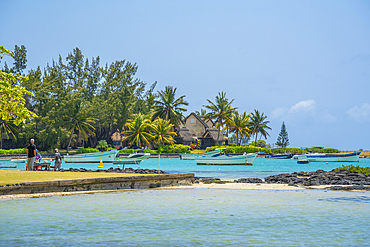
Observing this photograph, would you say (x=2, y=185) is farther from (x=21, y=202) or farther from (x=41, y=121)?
(x=41, y=121)

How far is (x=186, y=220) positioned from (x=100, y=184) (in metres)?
7.50

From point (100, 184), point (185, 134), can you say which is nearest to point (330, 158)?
point (185, 134)

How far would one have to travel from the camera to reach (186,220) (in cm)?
1124

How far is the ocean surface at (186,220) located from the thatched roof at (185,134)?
72423 millimetres

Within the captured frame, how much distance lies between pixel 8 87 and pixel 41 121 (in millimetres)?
51744

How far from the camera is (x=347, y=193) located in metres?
17.9

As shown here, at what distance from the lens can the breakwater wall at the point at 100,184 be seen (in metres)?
14.8

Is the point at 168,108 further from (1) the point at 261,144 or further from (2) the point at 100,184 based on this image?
(2) the point at 100,184

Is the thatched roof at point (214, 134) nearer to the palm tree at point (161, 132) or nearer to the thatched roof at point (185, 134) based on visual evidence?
the thatched roof at point (185, 134)

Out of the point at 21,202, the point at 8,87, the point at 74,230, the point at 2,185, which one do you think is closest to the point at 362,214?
the point at 74,230

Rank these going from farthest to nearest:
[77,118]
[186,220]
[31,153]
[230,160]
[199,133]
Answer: [199,133]
[77,118]
[230,160]
[31,153]
[186,220]

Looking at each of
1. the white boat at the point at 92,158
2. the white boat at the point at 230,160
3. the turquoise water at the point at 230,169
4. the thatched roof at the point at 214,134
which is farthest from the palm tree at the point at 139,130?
the white boat at the point at 230,160

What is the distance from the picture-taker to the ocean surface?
868cm

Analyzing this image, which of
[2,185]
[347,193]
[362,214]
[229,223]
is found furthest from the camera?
[347,193]
